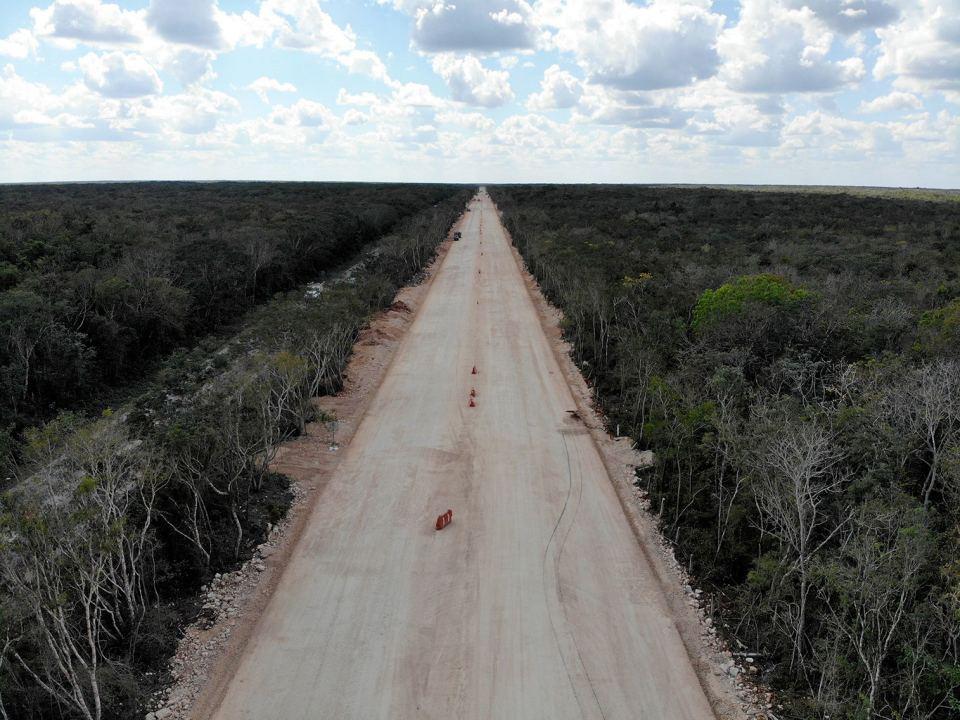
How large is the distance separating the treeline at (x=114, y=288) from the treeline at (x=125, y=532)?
5.18 m

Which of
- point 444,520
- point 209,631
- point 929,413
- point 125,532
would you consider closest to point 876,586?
point 929,413

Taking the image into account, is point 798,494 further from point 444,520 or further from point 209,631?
point 209,631

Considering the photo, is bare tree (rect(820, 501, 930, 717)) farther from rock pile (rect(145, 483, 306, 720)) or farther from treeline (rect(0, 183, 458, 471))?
treeline (rect(0, 183, 458, 471))

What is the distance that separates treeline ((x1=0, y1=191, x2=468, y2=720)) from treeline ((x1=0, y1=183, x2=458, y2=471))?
17.0ft

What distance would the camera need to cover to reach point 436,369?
103 ft

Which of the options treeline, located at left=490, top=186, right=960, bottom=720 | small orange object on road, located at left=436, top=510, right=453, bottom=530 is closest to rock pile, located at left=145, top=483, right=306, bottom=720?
small orange object on road, located at left=436, top=510, right=453, bottom=530

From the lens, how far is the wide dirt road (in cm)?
1208

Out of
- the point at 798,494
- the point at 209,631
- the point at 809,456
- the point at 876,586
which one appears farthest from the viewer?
the point at 209,631

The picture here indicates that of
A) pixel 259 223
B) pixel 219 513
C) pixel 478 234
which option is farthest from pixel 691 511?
pixel 478 234

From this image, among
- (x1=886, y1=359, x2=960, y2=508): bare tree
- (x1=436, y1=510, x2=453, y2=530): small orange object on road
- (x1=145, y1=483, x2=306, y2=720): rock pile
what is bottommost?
(x1=145, y1=483, x2=306, y2=720): rock pile

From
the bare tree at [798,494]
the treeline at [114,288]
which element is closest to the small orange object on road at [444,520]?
the bare tree at [798,494]

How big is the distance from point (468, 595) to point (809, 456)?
788cm

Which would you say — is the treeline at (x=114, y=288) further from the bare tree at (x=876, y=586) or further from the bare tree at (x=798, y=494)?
the bare tree at (x=876, y=586)

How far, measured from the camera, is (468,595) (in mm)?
14836
